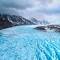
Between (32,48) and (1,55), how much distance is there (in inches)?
141

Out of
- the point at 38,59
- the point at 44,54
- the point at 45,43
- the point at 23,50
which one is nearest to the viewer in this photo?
the point at 38,59

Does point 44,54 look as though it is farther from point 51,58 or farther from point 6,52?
point 6,52

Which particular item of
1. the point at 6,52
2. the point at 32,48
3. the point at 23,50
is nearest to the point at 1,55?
the point at 6,52

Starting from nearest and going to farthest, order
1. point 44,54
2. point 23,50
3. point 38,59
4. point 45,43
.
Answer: point 38,59 → point 44,54 → point 23,50 → point 45,43

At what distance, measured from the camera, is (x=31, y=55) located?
47.9 ft

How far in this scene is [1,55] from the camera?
14.8 meters

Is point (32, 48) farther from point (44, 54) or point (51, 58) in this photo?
point (51, 58)

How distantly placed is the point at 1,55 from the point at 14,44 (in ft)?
12.4

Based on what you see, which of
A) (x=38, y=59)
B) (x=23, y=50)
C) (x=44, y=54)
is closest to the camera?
(x=38, y=59)

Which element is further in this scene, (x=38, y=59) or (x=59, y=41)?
(x=59, y=41)

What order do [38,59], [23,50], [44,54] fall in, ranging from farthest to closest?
[23,50]
[44,54]
[38,59]

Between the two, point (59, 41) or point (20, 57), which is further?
point (59, 41)

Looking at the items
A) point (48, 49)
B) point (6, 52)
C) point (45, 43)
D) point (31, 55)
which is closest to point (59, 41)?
point (45, 43)

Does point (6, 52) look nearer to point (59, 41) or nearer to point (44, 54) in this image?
point (44, 54)
